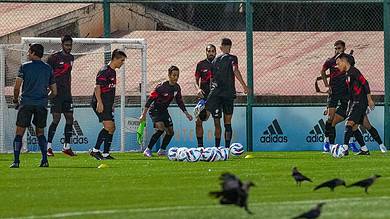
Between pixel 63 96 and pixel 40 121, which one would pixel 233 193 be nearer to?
pixel 40 121

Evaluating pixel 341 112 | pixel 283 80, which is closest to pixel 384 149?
pixel 341 112

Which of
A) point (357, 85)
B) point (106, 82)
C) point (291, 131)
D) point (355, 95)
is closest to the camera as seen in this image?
point (106, 82)

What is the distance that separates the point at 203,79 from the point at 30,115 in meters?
6.16

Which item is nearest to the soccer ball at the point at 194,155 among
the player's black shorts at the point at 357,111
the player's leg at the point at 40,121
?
the player's leg at the point at 40,121

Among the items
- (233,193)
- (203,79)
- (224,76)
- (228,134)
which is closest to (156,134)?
(203,79)

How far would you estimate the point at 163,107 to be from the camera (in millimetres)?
23875

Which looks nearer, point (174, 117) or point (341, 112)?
point (341, 112)

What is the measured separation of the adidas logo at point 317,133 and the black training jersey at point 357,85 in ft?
13.5

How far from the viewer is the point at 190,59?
33594 mm

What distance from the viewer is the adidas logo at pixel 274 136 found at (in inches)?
1048

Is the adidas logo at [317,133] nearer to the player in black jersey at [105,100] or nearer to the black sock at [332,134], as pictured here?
the black sock at [332,134]

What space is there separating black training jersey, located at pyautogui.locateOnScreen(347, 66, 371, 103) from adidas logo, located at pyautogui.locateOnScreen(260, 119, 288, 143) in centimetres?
426

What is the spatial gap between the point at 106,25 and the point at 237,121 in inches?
145

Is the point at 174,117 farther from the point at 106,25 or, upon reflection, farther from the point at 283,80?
the point at 283,80
